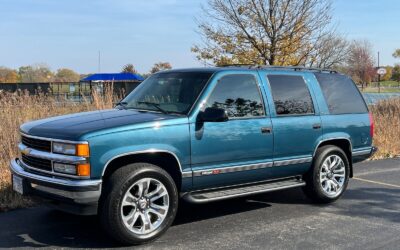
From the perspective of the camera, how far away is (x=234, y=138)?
5.63m

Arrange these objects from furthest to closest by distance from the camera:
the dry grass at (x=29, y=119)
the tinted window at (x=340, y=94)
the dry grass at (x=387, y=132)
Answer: the dry grass at (x=387, y=132)
the tinted window at (x=340, y=94)
the dry grass at (x=29, y=119)

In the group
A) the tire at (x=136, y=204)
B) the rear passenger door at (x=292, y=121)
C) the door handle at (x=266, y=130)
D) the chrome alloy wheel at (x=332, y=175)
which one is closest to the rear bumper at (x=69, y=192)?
the tire at (x=136, y=204)

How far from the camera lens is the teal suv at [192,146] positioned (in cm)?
475

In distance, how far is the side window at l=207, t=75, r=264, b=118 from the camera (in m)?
5.75

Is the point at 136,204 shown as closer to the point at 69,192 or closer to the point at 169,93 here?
the point at 69,192

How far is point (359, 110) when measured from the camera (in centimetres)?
739

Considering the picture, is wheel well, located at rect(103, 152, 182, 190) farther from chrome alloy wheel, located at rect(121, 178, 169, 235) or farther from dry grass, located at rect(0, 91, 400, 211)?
dry grass, located at rect(0, 91, 400, 211)

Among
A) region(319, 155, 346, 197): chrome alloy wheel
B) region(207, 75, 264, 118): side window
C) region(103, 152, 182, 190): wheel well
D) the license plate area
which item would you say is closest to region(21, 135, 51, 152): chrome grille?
the license plate area

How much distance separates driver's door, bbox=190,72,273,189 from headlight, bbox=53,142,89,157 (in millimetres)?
1248

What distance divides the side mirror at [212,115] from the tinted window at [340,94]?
7.61 ft

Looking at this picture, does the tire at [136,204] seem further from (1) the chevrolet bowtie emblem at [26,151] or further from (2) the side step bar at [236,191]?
(1) the chevrolet bowtie emblem at [26,151]

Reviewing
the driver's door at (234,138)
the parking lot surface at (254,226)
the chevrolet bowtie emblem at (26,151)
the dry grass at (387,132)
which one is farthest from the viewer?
the dry grass at (387,132)

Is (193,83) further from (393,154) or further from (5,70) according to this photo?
(5,70)

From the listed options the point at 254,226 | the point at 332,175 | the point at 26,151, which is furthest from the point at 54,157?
the point at 332,175
